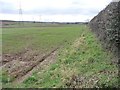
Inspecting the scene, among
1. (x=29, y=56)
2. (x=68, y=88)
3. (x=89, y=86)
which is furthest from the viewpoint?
(x=29, y=56)

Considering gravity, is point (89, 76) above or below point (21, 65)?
above

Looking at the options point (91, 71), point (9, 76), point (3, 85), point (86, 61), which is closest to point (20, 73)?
point (9, 76)

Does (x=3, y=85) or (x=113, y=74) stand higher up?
(x=113, y=74)

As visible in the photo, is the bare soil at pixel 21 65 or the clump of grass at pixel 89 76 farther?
the bare soil at pixel 21 65

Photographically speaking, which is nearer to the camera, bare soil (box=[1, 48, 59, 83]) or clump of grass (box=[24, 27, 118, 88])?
clump of grass (box=[24, 27, 118, 88])

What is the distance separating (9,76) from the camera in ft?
58.1

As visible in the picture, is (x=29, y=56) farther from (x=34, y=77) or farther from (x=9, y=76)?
(x=34, y=77)

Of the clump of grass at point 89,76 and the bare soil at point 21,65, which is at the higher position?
the clump of grass at point 89,76

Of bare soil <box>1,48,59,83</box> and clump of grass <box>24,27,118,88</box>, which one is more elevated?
clump of grass <box>24,27,118,88</box>

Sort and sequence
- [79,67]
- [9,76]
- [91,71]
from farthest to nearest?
[9,76] < [79,67] < [91,71]

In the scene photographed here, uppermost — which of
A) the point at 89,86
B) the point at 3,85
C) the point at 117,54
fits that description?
the point at 117,54

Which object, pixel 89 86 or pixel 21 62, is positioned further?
pixel 21 62

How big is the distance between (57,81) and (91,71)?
1514mm

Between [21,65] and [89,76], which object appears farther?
[21,65]
